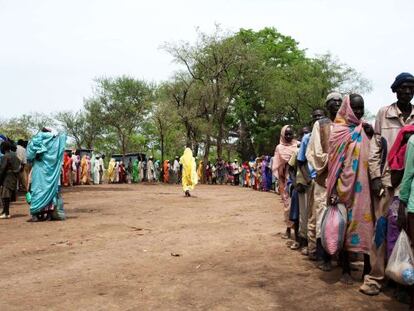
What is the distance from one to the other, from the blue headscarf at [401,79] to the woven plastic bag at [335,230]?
123 centimetres

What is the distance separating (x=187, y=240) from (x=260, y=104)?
35.1m

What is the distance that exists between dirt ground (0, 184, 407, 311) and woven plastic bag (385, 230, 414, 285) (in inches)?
17.5

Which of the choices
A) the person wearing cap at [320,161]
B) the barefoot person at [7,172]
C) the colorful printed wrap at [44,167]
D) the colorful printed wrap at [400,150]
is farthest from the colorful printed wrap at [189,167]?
the colorful printed wrap at [400,150]

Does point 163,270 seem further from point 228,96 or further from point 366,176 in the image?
point 228,96

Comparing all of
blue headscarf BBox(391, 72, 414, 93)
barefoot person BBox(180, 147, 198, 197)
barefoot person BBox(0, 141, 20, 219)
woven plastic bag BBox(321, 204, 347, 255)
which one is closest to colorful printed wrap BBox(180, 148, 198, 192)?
barefoot person BBox(180, 147, 198, 197)

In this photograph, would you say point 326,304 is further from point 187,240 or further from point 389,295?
point 187,240

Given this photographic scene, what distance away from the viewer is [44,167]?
30.0 feet

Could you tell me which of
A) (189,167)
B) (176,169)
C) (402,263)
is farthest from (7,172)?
(176,169)

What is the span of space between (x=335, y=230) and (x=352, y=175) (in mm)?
562

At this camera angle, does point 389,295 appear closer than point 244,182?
Yes

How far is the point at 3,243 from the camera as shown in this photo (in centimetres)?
662

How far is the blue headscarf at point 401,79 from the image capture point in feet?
13.0

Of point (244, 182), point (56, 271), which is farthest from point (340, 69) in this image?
point (56, 271)

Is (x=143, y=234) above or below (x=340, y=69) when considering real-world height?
below
